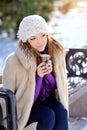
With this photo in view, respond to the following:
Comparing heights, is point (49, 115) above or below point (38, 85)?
below

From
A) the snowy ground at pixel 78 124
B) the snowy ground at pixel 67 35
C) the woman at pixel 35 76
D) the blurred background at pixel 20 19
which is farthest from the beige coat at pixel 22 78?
the blurred background at pixel 20 19

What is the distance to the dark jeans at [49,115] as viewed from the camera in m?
2.97

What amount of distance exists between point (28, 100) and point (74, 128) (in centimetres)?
122

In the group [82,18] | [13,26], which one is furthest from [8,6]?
[82,18]

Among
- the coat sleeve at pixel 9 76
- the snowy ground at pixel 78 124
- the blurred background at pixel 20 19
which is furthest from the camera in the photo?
the blurred background at pixel 20 19

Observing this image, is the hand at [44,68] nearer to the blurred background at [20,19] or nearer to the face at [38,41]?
the face at [38,41]

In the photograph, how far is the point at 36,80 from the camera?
2988 millimetres

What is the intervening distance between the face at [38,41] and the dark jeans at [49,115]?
0.41 meters

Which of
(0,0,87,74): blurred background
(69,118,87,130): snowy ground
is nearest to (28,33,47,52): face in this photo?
(69,118,87,130): snowy ground

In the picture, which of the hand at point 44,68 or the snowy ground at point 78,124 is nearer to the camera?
the hand at point 44,68

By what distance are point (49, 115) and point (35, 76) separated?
0.95 ft

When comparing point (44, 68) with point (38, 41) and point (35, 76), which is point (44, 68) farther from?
→ point (38, 41)

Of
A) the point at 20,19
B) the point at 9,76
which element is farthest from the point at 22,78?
the point at 20,19

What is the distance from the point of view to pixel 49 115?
297 centimetres
